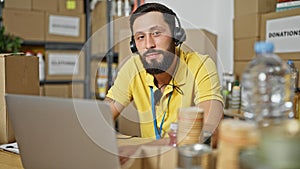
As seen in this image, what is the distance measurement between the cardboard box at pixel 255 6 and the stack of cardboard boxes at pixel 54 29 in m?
1.31

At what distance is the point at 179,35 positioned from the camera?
1172 millimetres

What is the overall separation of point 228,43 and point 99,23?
4.02 feet

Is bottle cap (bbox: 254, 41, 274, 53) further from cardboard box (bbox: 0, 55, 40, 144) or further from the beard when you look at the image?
cardboard box (bbox: 0, 55, 40, 144)

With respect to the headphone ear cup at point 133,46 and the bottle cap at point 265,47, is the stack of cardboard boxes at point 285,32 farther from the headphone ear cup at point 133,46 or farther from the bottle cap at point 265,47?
the bottle cap at point 265,47

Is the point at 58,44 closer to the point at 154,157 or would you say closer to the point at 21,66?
the point at 21,66

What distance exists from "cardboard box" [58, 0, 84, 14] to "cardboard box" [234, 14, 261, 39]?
57.4 inches

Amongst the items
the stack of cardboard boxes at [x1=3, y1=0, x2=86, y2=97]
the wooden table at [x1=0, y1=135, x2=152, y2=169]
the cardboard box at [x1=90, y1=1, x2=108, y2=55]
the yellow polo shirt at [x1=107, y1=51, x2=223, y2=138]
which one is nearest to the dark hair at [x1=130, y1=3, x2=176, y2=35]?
the yellow polo shirt at [x1=107, y1=51, x2=223, y2=138]

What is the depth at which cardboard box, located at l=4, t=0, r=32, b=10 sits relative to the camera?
283 centimetres

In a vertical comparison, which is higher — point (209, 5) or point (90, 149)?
point (209, 5)

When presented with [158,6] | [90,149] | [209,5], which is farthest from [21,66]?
[209,5]

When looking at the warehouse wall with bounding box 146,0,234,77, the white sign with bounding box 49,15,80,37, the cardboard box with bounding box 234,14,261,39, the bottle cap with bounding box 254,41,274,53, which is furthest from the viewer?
the white sign with bounding box 49,15,80,37

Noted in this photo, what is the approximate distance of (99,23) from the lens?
3.29m

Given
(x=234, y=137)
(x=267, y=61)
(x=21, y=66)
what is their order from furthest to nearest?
1. (x=21, y=66)
2. (x=267, y=61)
3. (x=234, y=137)

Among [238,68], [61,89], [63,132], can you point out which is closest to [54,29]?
[61,89]
